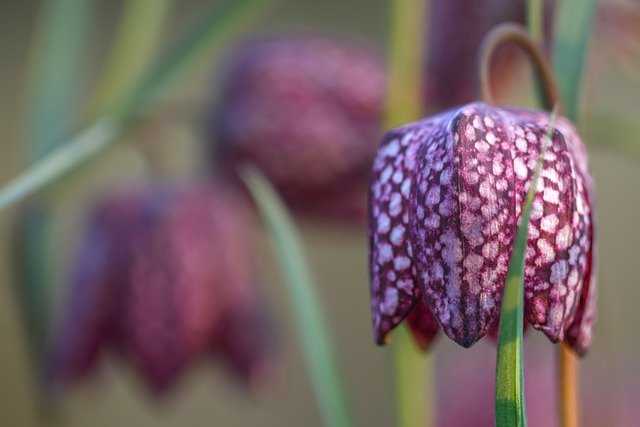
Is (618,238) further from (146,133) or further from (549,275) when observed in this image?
(549,275)

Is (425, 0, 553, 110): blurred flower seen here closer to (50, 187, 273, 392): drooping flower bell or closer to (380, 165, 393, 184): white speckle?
(50, 187, 273, 392): drooping flower bell

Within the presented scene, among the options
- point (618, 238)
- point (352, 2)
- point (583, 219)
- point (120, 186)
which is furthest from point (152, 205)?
point (352, 2)

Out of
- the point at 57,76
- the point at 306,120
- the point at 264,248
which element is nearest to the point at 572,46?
the point at 306,120

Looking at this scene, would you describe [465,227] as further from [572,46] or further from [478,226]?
[572,46]

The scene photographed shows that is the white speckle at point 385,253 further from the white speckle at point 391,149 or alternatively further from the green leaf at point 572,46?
the green leaf at point 572,46

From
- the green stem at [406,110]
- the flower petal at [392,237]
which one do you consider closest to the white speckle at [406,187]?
the flower petal at [392,237]

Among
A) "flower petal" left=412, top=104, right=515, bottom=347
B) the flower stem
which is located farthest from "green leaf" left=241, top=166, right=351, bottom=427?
"flower petal" left=412, top=104, right=515, bottom=347
